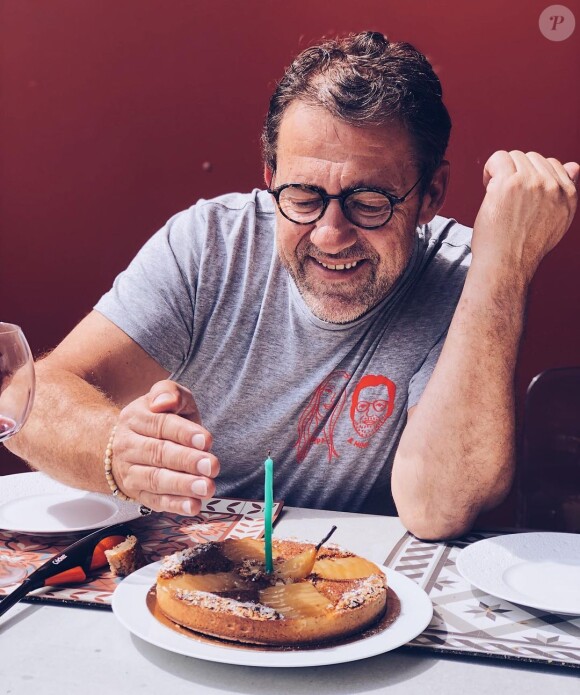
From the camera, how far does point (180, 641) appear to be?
926 millimetres

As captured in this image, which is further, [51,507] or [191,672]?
[51,507]

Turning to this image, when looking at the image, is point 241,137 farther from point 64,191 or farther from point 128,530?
point 128,530

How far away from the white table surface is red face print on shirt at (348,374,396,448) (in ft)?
2.82

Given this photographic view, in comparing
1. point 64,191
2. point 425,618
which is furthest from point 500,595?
point 64,191

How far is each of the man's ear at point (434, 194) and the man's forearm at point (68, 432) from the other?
78 cm

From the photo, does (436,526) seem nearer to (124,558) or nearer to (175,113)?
(124,558)

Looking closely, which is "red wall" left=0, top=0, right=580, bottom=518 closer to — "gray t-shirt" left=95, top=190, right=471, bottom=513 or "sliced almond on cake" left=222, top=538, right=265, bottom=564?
"gray t-shirt" left=95, top=190, right=471, bottom=513

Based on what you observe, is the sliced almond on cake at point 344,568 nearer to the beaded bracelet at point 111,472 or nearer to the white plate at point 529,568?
the white plate at point 529,568

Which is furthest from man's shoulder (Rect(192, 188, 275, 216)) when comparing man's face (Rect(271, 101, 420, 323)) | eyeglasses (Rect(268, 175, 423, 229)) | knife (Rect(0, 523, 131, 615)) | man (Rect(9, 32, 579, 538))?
knife (Rect(0, 523, 131, 615))

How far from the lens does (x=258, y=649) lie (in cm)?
93

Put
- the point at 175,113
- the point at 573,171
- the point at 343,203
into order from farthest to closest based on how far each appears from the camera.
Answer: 1. the point at 175,113
2. the point at 573,171
3. the point at 343,203

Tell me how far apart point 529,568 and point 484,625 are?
19 cm

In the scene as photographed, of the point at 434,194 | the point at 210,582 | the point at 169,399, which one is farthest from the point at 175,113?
the point at 210,582

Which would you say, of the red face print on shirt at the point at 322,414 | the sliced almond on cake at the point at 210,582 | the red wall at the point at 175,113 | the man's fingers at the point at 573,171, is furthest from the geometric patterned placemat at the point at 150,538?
the red wall at the point at 175,113
